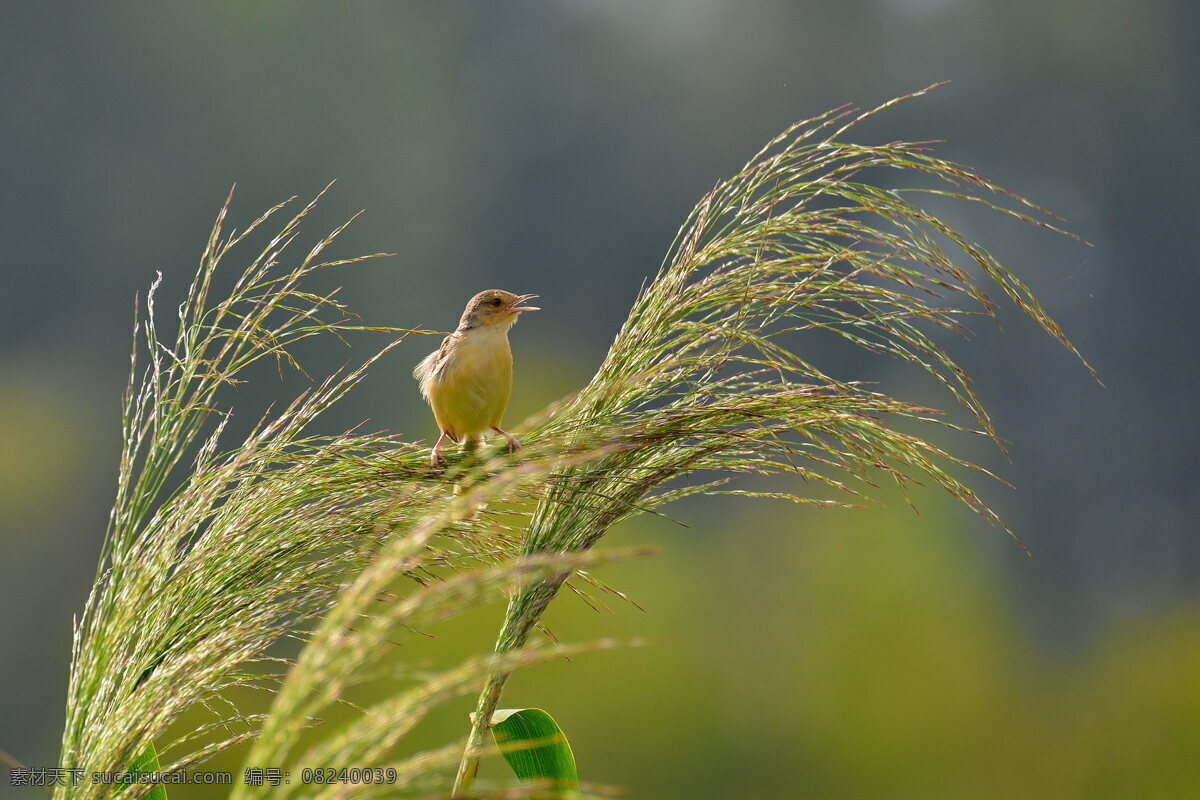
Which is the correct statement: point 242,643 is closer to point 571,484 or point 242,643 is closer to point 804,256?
point 571,484

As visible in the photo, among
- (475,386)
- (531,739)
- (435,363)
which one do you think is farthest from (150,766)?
(435,363)

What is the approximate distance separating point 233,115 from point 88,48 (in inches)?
70.8

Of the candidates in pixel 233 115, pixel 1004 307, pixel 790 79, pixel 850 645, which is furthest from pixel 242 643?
pixel 233 115

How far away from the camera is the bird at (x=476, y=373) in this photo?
2102mm

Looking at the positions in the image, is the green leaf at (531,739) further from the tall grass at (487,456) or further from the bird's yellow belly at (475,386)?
the bird's yellow belly at (475,386)

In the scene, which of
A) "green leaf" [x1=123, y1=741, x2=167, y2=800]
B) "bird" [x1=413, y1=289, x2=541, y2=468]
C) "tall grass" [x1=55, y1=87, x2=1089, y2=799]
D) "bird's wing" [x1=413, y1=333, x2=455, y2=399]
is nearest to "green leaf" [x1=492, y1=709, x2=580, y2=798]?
"tall grass" [x1=55, y1=87, x2=1089, y2=799]

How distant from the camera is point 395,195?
1377 centimetres

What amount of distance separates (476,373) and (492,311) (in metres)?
0.16

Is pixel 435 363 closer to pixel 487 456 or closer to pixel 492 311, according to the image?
pixel 492 311

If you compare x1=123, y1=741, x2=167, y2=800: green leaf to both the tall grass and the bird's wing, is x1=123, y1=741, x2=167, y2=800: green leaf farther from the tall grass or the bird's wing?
the bird's wing

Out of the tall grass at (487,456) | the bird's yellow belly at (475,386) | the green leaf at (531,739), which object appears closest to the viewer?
the tall grass at (487,456)

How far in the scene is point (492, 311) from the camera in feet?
7.23

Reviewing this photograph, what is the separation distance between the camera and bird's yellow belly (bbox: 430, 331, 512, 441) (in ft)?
6.88

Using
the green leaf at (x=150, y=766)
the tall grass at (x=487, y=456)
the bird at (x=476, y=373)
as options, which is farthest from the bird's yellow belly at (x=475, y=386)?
the green leaf at (x=150, y=766)
